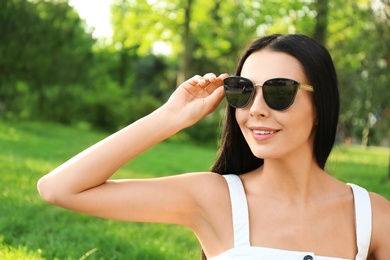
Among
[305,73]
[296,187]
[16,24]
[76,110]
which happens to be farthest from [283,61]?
[76,110]

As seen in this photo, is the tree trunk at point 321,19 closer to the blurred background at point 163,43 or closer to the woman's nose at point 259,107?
the blurred background at point 163,43

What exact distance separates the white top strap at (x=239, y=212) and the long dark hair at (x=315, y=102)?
0.19 meters

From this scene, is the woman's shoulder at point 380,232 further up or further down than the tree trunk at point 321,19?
further down

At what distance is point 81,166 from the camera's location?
236 centimetres

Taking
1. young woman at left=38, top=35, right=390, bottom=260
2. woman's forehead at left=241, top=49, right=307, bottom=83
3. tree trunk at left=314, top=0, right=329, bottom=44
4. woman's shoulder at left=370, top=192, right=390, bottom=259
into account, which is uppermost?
tree trunk at left=314, top=0, right=329, bottom=44

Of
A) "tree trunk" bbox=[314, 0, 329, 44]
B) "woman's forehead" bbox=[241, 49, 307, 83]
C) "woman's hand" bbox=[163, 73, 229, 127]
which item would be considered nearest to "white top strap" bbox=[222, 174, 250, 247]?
"woman's hand" bbox=[163, 73, 229, 127]

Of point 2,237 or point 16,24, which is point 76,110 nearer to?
point 16,24

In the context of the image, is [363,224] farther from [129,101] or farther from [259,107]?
[129,101]

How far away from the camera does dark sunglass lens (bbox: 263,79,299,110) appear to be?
2.34 meters

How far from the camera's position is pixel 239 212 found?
2.44m

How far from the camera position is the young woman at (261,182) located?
7.79 feet

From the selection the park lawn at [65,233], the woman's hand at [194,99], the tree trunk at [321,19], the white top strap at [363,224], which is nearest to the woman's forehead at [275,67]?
the woman's hand at [194,99]

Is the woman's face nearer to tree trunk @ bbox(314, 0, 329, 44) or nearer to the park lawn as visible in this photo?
the park lawn

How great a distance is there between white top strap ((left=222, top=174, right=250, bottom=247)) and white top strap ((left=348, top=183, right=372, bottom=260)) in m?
0.44
